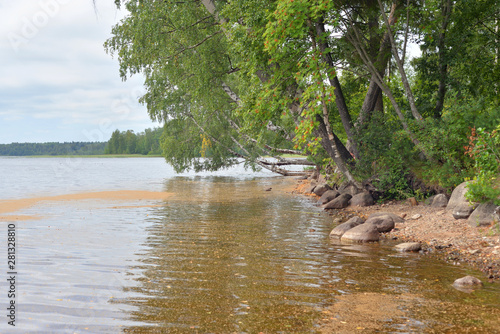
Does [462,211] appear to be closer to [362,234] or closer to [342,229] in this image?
[362,234]

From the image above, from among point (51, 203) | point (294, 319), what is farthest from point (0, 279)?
point (51, 203)

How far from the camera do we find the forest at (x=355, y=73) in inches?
512

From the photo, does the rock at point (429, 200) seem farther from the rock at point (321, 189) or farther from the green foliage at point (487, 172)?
the rock at point (321, 189)

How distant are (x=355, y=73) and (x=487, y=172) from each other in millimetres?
8725

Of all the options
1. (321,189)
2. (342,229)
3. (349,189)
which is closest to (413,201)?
(349,189)

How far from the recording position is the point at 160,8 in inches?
764

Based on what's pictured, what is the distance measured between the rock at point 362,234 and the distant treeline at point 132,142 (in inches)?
2956

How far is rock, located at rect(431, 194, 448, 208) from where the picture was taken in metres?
13.1

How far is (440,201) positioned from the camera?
13211 millimetres

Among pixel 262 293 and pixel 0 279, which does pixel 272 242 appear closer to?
pixel 262 293

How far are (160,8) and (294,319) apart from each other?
1706cm

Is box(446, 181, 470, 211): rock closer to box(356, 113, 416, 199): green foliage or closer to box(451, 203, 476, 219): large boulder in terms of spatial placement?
box(451, 203, 476, 219): large boulder

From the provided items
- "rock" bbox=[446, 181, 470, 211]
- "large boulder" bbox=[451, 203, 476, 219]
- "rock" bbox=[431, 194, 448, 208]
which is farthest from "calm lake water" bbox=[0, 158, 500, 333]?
"rock" bbox=[431, 194, 448, 208]

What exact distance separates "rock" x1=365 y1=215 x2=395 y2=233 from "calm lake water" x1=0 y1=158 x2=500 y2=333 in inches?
40.5
